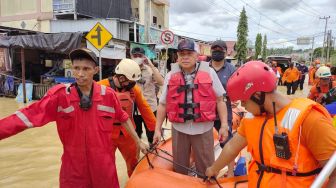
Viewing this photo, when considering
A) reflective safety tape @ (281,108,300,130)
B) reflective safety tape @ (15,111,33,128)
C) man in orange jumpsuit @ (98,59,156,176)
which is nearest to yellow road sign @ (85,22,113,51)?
man in orange jumpsuit @ (98,59,156,176)

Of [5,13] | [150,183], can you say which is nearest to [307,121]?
[150,183]

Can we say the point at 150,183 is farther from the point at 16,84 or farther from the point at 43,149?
the point at 16,84

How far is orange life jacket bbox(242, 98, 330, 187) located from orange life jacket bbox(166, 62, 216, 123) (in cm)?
126

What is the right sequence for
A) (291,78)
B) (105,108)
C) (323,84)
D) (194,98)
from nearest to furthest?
(105,108), (194,98), (323,84), (291,78)

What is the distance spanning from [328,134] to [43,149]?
6.05m

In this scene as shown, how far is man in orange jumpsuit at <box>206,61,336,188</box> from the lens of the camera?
153 centimetres

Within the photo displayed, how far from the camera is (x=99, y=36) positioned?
8656 mm

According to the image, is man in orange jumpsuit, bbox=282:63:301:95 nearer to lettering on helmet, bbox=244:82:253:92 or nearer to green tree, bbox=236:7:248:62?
lettering on helmet, bbox=244:82:253:92

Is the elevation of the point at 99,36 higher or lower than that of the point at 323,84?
higher

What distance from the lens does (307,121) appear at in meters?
1.55

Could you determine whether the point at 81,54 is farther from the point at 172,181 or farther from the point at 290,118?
the point at 290,118

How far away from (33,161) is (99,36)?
4.11 m

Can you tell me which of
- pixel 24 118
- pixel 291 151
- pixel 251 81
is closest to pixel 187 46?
pixel 251 81

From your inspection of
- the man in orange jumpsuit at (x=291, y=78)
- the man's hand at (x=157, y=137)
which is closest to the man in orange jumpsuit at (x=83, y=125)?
the man's hand at (x=157, y=137)
